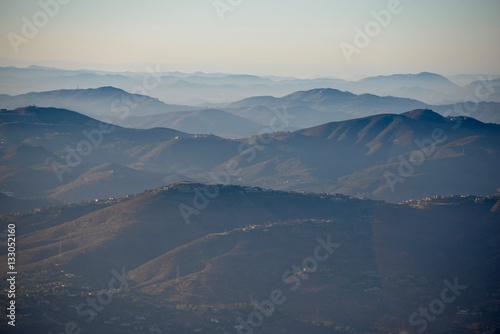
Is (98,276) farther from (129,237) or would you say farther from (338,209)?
(338,209)

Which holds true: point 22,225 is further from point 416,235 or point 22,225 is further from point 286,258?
point 416,235

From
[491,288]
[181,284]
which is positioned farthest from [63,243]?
[491,288]

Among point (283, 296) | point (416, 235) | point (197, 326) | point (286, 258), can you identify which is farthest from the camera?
point (416, 235)

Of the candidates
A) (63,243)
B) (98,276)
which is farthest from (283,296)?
(63,243)

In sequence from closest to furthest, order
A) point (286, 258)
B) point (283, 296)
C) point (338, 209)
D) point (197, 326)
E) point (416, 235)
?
point (197, 326), point (283, 296), point (286, 258), point (416, 235), point (338, 209)

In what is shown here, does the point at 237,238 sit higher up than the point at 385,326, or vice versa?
the point at 237,238

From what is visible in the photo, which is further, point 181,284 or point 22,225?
point 22,225
